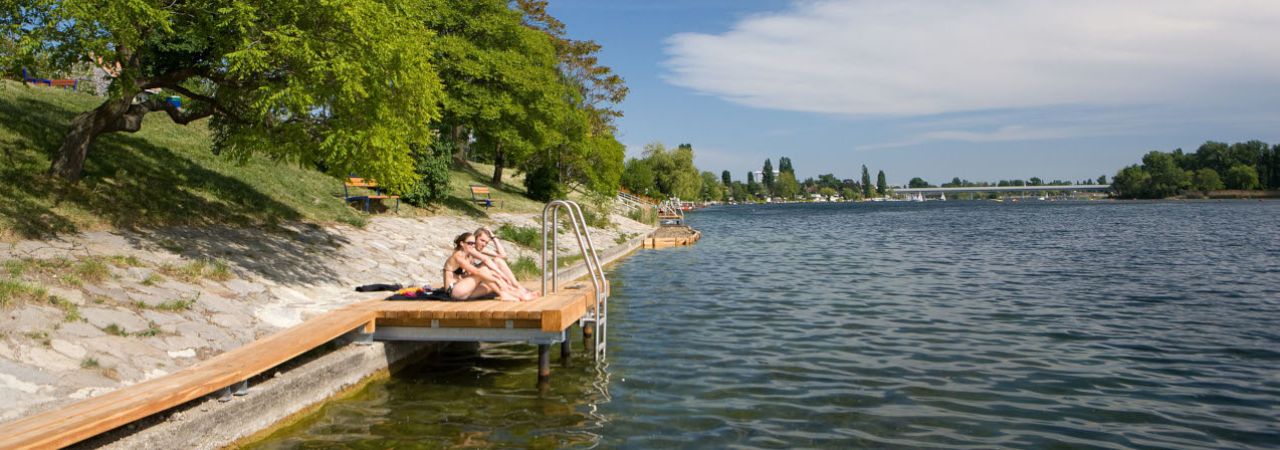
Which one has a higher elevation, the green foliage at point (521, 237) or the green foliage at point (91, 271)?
→ the green foliage at point (91, 271)

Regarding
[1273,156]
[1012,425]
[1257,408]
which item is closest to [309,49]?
[1012,425]

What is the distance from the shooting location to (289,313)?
11062 millimetres

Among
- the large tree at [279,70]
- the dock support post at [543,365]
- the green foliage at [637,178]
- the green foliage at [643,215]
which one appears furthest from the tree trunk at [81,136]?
the green foliage at [637,178]

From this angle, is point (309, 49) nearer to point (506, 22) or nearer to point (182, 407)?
point (182, 407)

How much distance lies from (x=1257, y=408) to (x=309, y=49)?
1313cm

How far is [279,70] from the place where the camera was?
14328 millimetres

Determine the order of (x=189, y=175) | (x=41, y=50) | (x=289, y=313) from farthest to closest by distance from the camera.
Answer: (x=189, y=175) < (x=41, y=50) < (x=289, y=313)

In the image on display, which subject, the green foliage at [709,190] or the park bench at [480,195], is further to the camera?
the green foliage at [709,190]

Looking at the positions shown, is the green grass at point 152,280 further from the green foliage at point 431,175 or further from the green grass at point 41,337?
the green foliage at point 431,175

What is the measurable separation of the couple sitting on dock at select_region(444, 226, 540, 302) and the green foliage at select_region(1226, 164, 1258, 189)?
8092 inches

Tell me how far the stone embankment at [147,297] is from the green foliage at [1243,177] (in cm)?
20329

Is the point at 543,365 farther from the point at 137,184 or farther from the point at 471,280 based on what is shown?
the point at 137,184

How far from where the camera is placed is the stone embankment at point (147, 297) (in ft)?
24.7

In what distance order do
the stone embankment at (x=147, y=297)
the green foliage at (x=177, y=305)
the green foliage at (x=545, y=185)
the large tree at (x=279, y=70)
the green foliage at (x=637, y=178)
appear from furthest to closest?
the green foliage at (x=637, y=178) → the green foliage at (x=545, y=185) → the large tree at (x=279, y=70) → the green foliage at (x=177, y=305) → the stone embankment at (x=147, y=297)
